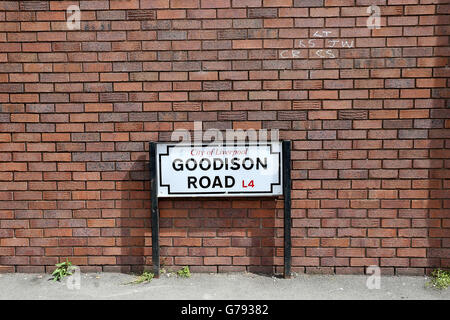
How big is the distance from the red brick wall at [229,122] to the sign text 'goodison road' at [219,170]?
0.16 meters

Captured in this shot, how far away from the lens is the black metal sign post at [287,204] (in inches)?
130

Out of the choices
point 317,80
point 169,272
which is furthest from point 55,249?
point 317,80

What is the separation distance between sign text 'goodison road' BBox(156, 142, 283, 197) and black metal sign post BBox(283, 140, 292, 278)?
0.08 m

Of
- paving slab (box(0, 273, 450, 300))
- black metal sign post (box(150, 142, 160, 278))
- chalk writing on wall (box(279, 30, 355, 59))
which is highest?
chalk writing on wall (box(279, 30, 355, 59))

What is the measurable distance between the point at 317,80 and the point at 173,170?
1.40 metres

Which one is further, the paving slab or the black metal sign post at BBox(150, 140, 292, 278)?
the black metal sign post at BBox(150, 140, 292, 278)

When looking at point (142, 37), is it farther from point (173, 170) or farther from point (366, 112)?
point (366, 112)

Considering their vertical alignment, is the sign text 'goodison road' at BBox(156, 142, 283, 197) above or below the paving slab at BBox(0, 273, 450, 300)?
above

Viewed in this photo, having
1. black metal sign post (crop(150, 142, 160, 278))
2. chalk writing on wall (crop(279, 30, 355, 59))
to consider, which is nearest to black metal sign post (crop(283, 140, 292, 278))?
chalk writing on wall (crop(279, 30, 355, 59))

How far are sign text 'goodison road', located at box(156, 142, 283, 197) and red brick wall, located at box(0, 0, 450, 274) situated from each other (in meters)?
0.16

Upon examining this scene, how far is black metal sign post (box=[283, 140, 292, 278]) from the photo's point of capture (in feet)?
10.9

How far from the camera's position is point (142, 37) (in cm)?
344

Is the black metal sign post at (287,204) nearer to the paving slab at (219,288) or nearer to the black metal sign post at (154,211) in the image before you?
the paving slab at (219,288)

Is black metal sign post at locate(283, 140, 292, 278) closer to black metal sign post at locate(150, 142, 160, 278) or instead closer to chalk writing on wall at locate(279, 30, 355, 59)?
chalk writing on wall at locate(279, 30, 355, 59)
